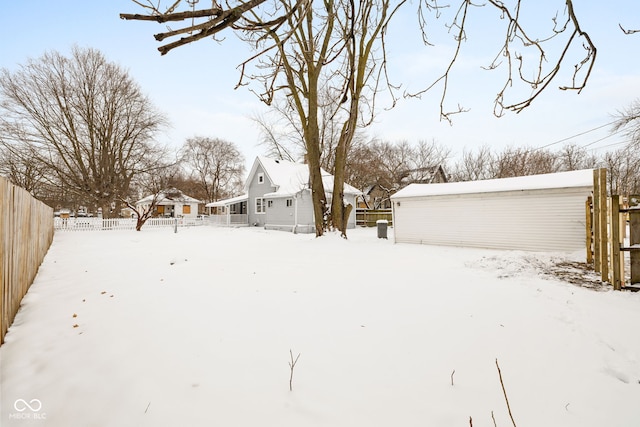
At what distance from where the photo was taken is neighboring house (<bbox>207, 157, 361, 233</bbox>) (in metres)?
18.6

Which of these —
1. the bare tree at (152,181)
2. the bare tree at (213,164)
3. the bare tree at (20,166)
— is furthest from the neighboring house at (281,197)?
the bare tree at (213,164)

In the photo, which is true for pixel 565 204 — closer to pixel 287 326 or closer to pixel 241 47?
pixel 287 326

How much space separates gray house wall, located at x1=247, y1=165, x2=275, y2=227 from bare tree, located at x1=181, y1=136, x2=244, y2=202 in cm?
1726

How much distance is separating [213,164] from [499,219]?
36423 mm

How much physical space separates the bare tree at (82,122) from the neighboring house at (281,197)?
27.3 ft

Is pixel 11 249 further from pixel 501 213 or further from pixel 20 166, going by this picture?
pixel 20 166

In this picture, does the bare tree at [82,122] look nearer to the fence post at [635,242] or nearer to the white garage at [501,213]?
the white garage at [501,213]

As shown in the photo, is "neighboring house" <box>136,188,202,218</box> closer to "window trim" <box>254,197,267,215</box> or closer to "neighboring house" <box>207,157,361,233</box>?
"neighboring house" <box>207,157,361,233</box>

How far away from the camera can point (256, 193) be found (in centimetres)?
2309

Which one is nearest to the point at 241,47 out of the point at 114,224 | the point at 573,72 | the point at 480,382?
the point at 573,72

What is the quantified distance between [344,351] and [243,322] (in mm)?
1265

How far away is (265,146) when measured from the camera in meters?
24.3

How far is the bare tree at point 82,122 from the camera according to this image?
1812 cm

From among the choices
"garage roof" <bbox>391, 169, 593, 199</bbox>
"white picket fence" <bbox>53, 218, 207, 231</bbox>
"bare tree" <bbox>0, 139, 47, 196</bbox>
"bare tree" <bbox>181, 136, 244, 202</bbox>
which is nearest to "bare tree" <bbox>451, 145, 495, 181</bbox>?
"garage roof" <bbox>391, 169, 593, 199</bbox>
